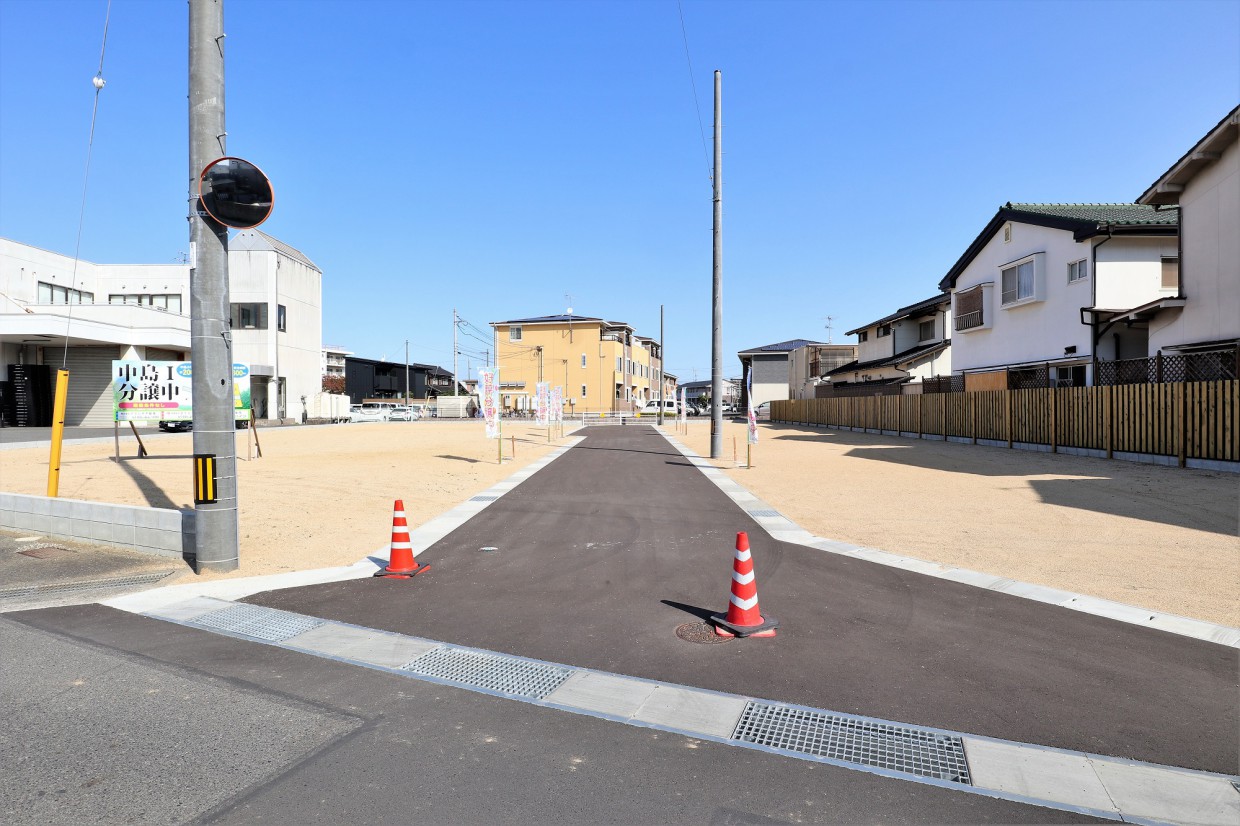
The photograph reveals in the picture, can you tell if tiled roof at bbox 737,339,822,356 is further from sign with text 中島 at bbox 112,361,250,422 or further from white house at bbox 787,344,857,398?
sign with text 中島 at bbox 112,361,250,422

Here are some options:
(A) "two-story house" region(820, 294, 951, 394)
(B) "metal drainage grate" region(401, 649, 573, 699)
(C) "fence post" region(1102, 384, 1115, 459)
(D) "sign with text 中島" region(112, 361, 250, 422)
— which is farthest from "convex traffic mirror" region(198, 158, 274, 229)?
(A) "two-story house" region(820, 294, 951, 394)

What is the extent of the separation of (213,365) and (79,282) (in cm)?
4412

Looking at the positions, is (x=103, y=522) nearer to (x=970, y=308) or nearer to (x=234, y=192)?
(x=234, y=192)

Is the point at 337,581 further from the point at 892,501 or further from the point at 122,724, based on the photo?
the point at 892,501

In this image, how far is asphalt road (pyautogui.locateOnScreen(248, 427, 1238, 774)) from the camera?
3.73m

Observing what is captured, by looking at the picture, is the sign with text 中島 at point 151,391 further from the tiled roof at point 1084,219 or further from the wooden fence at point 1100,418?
the tiled roof at point 1084,219

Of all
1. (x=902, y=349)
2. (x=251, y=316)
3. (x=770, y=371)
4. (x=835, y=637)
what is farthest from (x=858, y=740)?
(x=770, y=371)

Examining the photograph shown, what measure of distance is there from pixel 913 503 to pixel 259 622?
967 cm

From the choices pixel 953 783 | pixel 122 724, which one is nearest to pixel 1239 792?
pixel 953 783

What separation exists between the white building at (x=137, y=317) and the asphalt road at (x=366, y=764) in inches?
1128

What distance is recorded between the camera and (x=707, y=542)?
27.6 ft

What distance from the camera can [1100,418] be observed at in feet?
55.1

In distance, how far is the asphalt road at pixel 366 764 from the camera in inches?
111

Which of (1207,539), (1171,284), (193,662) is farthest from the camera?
(1171,284)
